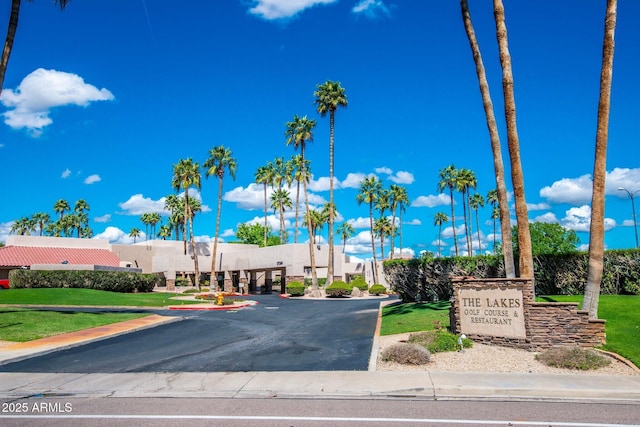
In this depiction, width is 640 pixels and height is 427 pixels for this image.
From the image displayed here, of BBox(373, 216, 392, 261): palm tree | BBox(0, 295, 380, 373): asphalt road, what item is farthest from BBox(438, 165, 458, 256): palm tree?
BBox(0, 295, 380, 373): asphalt road

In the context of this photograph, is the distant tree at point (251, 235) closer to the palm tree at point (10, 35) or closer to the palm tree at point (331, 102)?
the palm tree at point (331, 102)

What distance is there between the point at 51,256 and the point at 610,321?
62073 mm

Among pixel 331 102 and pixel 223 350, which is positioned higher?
pixel 331 102

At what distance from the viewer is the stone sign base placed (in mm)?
13227

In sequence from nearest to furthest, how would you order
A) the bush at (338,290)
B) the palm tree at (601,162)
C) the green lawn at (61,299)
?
the palm tree at (601,162) < the green lawn at (61,299) < the bush at (338,290)

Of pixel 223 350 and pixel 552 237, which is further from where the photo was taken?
pixel 552 237

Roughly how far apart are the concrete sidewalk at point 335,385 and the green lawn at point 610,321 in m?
2.43

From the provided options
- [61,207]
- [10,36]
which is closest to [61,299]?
[10,36]

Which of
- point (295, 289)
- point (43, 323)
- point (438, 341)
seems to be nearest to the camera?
point (438, 341)

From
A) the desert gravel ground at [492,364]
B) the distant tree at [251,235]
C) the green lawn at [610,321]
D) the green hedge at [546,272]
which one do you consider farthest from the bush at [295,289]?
the distant tree at [251,235]

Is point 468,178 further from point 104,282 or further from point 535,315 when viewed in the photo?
point 535,315

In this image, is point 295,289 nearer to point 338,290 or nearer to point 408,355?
point 338,290

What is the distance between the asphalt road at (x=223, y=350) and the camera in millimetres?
12875

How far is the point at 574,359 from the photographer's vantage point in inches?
461
